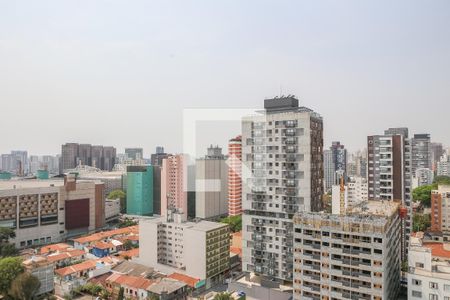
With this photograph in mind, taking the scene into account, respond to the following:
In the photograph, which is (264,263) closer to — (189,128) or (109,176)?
(189,128)

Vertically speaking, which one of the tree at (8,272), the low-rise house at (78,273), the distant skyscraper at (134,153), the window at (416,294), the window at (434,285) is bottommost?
the low-rise house at (78,273)

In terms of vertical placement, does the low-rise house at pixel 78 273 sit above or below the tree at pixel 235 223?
below

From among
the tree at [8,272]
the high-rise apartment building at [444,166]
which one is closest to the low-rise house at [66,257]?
the tree at [8,272]

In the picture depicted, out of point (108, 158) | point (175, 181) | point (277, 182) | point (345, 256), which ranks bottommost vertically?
point (345, 256)

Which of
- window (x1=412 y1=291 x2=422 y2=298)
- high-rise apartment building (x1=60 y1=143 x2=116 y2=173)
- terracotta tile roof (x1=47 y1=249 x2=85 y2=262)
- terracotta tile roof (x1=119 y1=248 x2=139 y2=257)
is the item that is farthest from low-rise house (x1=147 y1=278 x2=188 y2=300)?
high-rise apartment building (x1=60 y1=143 x2=116 y2=173)

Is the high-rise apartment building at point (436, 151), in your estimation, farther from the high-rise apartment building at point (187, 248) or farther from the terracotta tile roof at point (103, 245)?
the terracotta tile roof at point (103, 245)

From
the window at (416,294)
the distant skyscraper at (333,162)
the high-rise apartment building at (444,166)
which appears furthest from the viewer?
the distant skyscraper at (333,162)

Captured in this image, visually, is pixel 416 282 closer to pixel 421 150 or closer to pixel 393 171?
pixel 393 171

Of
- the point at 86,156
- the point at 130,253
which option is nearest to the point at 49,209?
the point at 130,253
